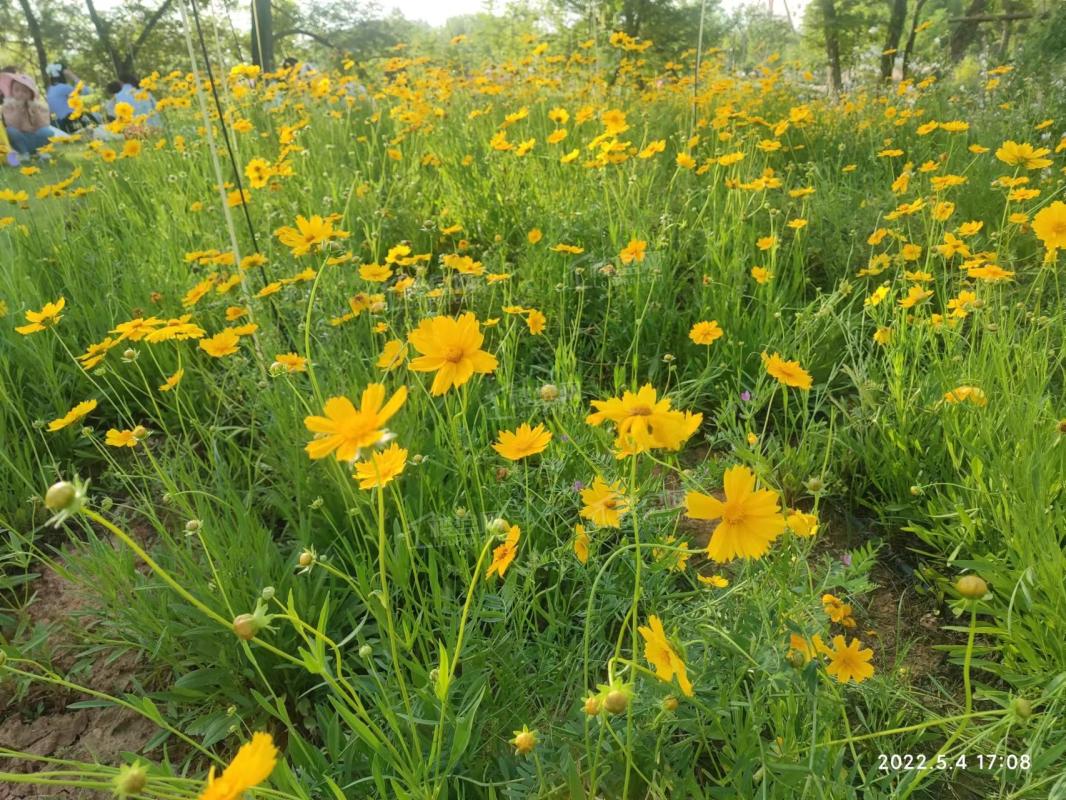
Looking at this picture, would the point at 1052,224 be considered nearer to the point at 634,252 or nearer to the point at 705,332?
the point at 705,332

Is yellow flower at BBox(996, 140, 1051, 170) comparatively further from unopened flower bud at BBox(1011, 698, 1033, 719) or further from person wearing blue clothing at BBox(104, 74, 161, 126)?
person wearing blue clothing at BBox(104, 74, 161, 126)

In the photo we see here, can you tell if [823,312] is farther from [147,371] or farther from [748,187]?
[147,371]

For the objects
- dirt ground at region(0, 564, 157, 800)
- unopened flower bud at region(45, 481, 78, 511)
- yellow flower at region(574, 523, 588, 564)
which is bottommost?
dirt ground at region(0, 564, 157, 800)

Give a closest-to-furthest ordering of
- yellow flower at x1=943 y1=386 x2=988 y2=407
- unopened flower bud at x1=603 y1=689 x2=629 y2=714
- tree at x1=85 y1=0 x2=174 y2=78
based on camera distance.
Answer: unopened flower bud at x1=603 y1=689 x2=629 y2=714
yellow flower at x1=943 y1=386 x2=988 y2=407
tree at x1=85 y1=0 x2=174 y2=78

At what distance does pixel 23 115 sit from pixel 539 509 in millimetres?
7385

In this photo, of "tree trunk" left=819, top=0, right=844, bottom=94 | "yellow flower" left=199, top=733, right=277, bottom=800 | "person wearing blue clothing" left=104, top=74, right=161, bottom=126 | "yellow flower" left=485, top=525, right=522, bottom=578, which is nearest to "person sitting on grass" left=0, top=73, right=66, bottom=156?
"person wearing blue clothing" left=104, top=74, right=161, bottom=126

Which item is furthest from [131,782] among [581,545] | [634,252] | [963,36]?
[963,36]

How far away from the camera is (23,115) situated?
6.16m

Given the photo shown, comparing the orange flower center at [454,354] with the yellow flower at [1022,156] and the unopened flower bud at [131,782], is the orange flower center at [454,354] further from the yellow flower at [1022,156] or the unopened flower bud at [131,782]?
the yellow flower at [1022,156]

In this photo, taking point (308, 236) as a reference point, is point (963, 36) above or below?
above

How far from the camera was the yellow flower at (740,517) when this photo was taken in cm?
70

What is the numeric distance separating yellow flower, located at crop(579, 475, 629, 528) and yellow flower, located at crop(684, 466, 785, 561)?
0.41ft

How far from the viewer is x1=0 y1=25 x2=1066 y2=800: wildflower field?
2.55 ft

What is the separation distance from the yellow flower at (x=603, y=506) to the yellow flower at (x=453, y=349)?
0.21 m
